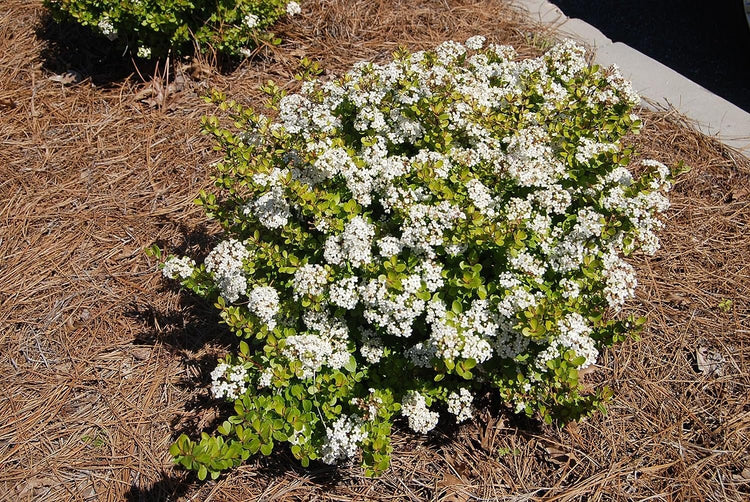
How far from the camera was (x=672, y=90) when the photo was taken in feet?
14.4

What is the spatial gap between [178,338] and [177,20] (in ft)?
7.63

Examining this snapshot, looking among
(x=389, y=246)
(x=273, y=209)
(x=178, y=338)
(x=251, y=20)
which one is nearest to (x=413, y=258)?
(x=389, y=246)

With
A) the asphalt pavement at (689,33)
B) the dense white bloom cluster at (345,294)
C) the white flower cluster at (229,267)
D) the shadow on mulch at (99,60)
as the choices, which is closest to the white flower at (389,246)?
the dense white bloom cluster at (345,294)

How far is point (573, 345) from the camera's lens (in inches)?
90.8

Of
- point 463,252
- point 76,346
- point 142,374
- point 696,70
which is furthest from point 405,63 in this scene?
point 696,70

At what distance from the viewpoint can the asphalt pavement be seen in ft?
15.9

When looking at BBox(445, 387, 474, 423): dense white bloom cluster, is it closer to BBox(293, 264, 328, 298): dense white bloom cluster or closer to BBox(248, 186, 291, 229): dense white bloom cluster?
BBox(293, 264, 328, 298): dense white bloom cluster

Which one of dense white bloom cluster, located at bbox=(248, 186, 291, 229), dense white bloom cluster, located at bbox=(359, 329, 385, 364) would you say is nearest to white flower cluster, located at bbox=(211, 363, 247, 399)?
dense white bloom cluster, located at bbox=(359, 329, 385, 364)

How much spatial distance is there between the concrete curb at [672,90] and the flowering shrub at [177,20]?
95.2 inches

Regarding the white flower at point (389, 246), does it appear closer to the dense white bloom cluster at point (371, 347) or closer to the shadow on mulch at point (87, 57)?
the dense white bloom cluster at point (371, 347)

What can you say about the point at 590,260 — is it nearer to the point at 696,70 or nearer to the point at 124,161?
the point at 124,161

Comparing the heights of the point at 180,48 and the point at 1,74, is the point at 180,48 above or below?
above

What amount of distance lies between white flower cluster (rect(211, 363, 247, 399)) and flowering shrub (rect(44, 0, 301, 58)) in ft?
8.99

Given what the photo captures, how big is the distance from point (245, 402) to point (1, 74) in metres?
3.87
